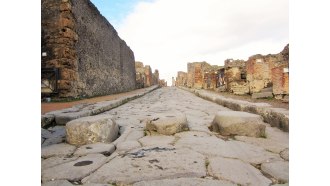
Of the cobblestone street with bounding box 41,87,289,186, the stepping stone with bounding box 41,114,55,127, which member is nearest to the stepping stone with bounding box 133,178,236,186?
the cobblestone street with bounding box 41,87,289,186

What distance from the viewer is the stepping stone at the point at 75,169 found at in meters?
1.50

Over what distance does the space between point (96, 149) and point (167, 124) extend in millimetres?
782

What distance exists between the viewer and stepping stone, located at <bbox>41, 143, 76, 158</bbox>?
198 cm

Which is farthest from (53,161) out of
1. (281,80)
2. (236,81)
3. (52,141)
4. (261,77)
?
(236,81)

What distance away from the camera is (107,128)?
2.39 m

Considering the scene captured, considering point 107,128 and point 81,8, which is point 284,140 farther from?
point 81,8

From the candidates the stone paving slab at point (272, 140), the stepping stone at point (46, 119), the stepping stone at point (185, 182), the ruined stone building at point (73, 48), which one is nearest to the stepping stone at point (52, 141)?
the stepping stone at point (46, 119)

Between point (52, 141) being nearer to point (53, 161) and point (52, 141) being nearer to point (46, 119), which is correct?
point (53, 161)

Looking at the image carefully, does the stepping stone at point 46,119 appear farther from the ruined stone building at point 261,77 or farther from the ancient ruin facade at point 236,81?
the ancient ruin facade at point 236,81

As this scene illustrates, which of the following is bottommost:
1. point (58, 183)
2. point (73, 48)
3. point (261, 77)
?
point (58, 183)

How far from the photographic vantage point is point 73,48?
24.9 ft

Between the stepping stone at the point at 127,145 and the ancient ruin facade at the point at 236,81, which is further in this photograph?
the ancient ruin facade at the point at 236,81

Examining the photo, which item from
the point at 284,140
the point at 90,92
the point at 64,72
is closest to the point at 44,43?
the point at 64,72

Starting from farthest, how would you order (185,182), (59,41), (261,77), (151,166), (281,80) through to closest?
(261,77) → (59,41) → (281,80) → (151,166) → (185,182)
